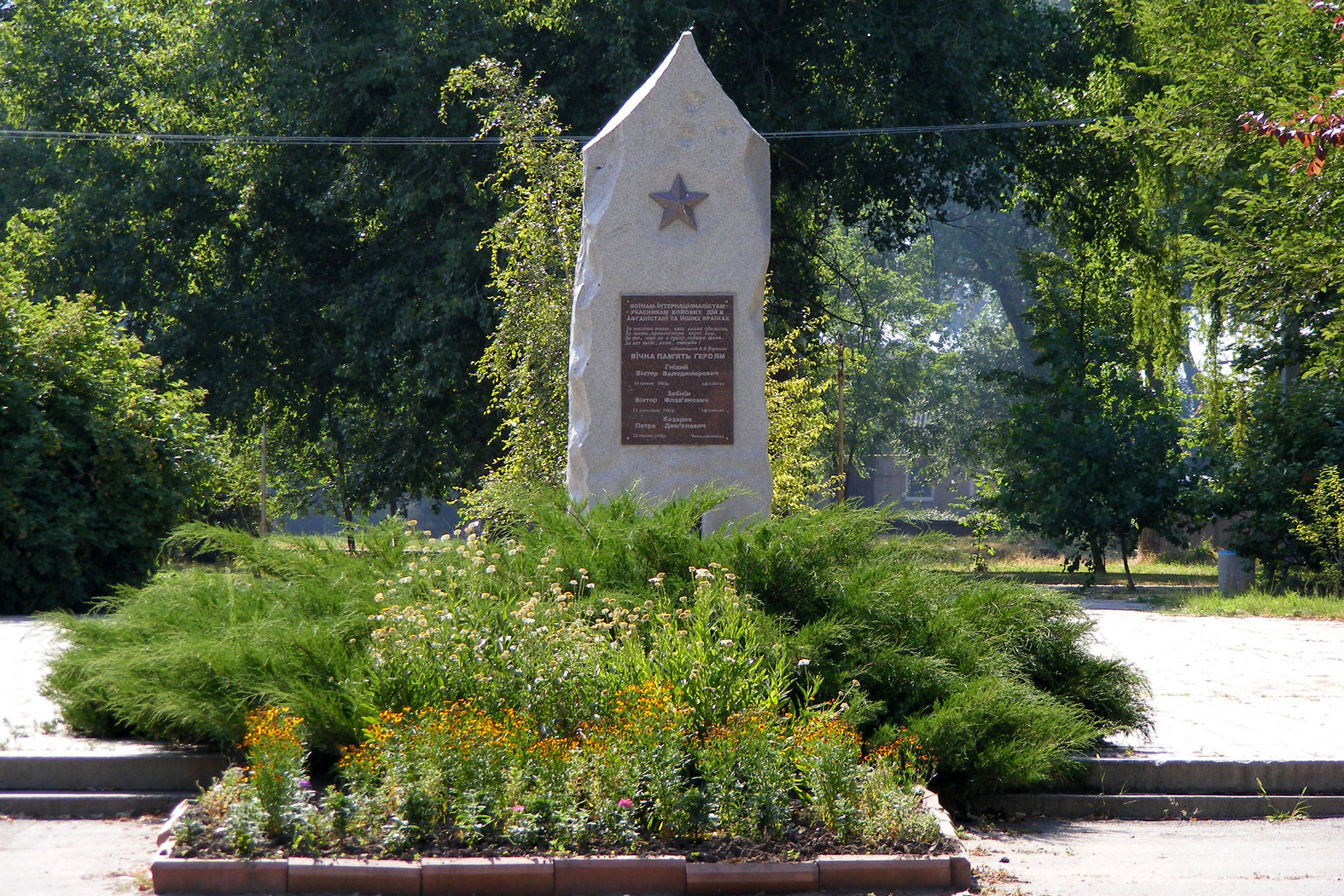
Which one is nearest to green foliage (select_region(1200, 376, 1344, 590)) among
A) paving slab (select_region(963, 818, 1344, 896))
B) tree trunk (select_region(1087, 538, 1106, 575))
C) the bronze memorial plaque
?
tree trunk (select_region(1087, 538, 1106, 575))

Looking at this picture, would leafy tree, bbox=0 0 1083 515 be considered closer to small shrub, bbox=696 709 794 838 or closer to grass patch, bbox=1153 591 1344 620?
grass patch, bbox=1153 591 1344 620

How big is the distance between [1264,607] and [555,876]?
10.9 meters

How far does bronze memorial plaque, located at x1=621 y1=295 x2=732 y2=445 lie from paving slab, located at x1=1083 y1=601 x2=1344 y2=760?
3.03 m

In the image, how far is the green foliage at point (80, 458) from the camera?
41.1 ft

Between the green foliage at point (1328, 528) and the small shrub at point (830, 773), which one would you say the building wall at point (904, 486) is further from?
the small shrub at point (830, 773)

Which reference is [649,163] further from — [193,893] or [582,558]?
[193,893]

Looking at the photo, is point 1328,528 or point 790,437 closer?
point 790,437

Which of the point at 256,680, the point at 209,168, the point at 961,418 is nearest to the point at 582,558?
the point at 256,680

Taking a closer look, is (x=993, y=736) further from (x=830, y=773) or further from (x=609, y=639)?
(x=609, y=639)

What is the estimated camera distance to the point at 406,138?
59.2ft

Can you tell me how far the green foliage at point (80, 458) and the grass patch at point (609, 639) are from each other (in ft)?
21.2

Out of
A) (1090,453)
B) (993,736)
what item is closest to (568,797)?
(993,736)

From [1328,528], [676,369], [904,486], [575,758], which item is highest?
[676,369]

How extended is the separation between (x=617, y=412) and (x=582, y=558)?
9.23 ft
